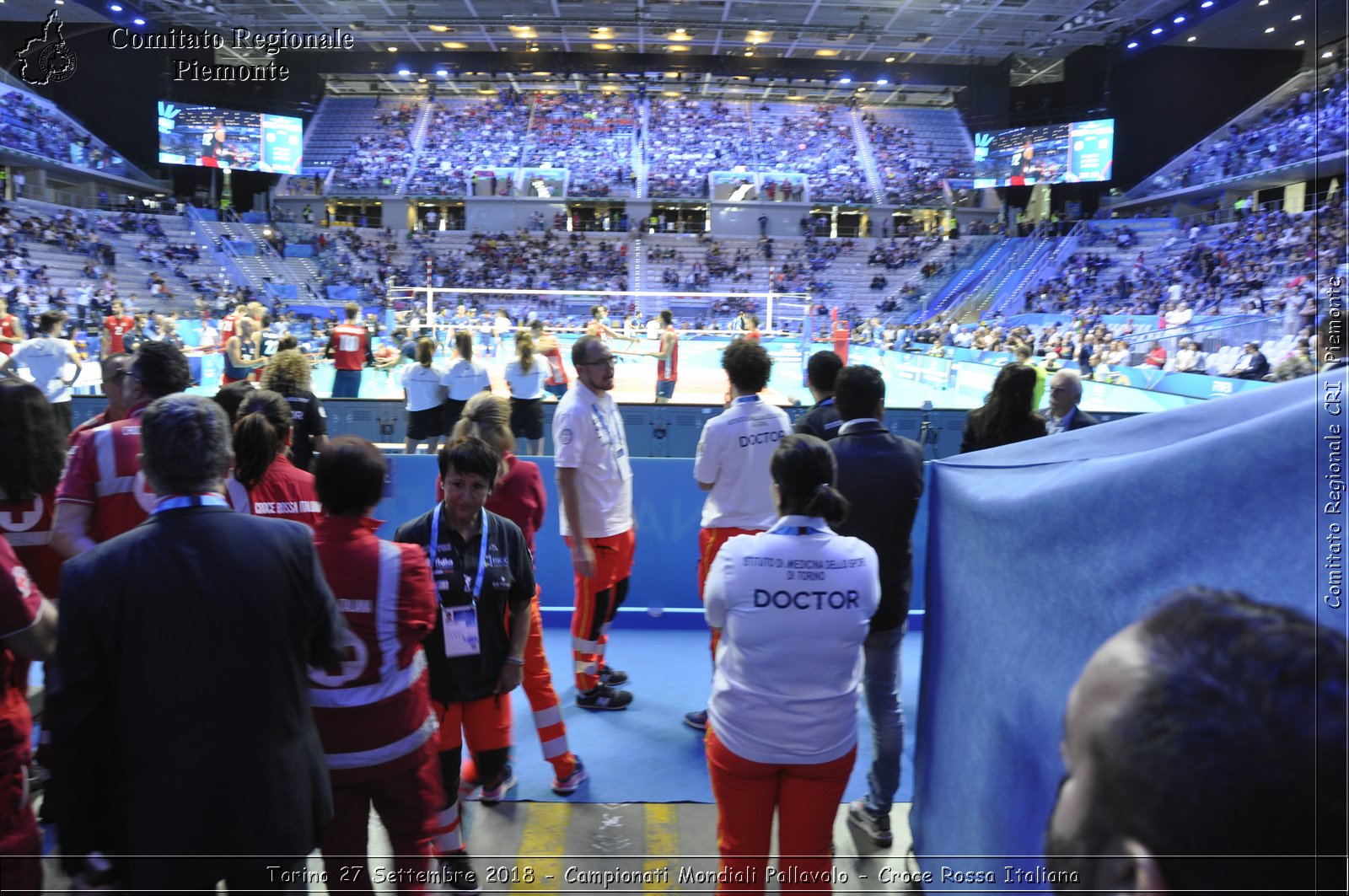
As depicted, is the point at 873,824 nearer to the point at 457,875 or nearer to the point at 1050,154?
the point at 457,875

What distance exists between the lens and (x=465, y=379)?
29.2 ft

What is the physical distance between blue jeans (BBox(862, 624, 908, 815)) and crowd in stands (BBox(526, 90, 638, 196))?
139ft

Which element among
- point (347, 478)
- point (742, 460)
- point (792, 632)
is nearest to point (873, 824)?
point (792, 632)

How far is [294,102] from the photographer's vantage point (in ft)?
151

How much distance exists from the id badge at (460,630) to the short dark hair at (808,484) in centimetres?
127

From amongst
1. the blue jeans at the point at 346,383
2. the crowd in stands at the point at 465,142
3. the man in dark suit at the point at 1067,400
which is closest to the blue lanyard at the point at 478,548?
the man in dark suit at the point at 1067,400

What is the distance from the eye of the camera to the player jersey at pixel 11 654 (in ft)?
6.97

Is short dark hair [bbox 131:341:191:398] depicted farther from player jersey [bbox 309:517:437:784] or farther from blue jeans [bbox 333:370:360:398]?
blue jeans [bbox 333:370:360:398]

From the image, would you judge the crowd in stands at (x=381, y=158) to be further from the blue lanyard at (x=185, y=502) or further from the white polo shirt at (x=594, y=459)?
the blue lanyard at (x=185, y=502)

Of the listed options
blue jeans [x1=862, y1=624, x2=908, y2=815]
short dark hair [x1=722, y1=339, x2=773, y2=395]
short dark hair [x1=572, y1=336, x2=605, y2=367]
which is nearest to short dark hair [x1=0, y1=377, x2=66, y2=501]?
short dark hair [x1=572, y1=336, x2=605, y2=367]

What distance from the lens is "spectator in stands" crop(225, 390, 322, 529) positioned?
345 centimetres

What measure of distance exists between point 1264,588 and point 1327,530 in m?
0.16

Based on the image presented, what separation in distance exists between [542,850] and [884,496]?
6.88ft

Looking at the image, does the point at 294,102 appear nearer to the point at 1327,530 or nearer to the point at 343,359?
the point at 343,359
